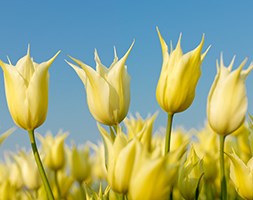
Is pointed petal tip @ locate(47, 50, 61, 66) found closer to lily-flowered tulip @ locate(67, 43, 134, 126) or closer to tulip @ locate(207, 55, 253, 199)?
lily-flowered tulip @ locate(67, 43, 134, 126)

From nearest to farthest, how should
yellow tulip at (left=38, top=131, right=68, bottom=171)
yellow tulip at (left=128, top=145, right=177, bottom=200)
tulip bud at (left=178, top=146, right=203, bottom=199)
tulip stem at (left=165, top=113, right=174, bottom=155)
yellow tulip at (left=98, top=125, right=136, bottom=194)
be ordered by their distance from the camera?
yellow tulip at (left=128, top=145, right=177, bottom=200), yellow tulip at (left=98, top=125, right=136, bottom=194), tulip stem at (left=165, top=113, right=174, bottom=155), tulip bud at (left=178, top=146, right=203, bottom=199), yellow tulip at (left=38, top=131, right=68, bottom=171)

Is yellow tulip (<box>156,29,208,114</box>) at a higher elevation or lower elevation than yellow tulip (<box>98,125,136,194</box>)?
higher

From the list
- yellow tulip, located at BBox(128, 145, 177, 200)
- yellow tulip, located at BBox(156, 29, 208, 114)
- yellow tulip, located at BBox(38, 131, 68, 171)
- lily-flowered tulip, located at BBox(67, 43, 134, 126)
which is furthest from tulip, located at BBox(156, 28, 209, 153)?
yellow tulip, located at BBox(38, 131, 68, 171)

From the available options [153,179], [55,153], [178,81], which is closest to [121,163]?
[153,179]

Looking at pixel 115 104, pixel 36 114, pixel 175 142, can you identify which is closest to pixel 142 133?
pixel 115 104

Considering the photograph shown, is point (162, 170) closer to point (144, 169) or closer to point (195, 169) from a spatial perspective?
point (144, 169)

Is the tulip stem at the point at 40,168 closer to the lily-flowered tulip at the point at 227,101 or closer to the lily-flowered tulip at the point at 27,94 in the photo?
the lily-flowered tulip at the point at 27,94
